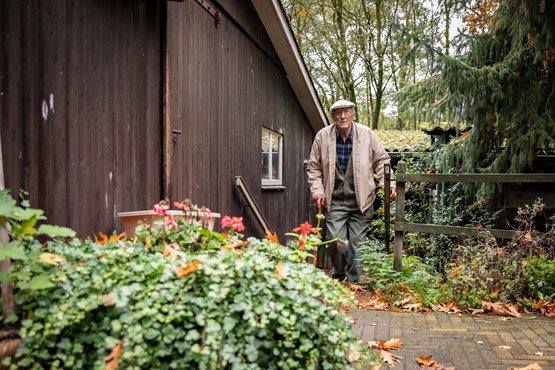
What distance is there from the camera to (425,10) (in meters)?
19.4

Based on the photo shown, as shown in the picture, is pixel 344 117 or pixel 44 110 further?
pixel 344 117

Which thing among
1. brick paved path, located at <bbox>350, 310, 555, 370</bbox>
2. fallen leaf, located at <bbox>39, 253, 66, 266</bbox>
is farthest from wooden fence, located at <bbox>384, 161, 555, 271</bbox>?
fallen leaf, located at <bbox>39, 253, 66, 266</bbox>

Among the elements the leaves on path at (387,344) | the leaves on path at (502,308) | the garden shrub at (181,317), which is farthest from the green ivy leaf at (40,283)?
the leaves on path at (502,308)

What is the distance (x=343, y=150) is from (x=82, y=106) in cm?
290

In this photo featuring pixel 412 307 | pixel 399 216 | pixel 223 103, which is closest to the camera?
pixel 412 307

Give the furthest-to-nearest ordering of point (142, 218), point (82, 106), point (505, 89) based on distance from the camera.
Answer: point (505, 89), point (142, 218), point (82, 106)

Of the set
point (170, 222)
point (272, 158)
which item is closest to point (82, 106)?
point (170, 222)

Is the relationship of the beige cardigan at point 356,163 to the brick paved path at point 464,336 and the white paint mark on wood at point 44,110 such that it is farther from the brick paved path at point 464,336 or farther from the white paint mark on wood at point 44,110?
the white paint mark on wood at point 44,110

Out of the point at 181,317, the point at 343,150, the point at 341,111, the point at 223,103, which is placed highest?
the point at 223,103

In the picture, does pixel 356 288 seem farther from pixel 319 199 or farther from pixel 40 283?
pixel 40 283

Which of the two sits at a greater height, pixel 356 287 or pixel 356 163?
pixel 356 163

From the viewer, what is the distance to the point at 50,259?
2148 millimetres

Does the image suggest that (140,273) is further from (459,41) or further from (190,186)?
(459,41)

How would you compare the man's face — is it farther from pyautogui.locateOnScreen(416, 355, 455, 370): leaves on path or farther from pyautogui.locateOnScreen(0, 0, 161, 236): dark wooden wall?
pyautogui.locateOnScreen(416, 355, 455, 370): leaves on path
